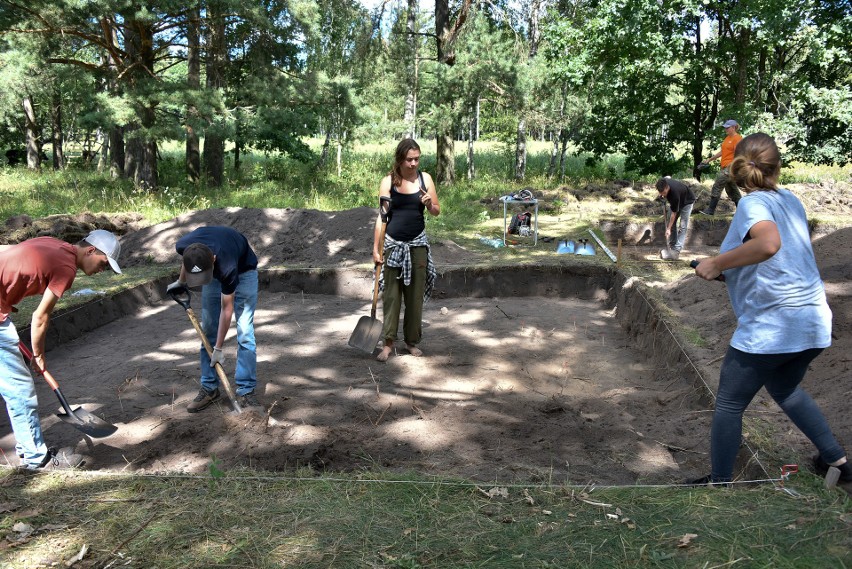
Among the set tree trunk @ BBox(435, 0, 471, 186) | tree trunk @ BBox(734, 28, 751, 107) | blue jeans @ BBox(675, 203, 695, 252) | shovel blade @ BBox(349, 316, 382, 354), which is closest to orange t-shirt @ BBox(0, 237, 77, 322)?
shovel blade @ BBox(349, 316, 382, 354)

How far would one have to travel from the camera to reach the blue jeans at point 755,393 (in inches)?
118

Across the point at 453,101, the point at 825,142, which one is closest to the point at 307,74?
the point at 453,101

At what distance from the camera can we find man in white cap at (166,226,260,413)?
4148mm

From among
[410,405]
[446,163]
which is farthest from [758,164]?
[446,163]

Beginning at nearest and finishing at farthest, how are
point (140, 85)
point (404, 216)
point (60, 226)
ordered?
point (404, 216) → point (60, 226) → point (140, 85)

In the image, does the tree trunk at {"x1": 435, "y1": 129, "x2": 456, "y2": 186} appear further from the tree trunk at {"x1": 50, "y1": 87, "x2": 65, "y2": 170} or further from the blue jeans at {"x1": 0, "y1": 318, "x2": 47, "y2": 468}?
the tree trunk at {"x1": 50, "y1": 87, "x2": 65, "y2": 170}

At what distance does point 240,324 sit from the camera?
4.70 meters

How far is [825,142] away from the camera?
17.0 m

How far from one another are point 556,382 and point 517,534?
297 cm

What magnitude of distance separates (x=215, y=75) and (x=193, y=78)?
78 centimetres

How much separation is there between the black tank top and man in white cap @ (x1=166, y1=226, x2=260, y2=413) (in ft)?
4.48

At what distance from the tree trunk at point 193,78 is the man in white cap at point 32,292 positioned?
11.0 m

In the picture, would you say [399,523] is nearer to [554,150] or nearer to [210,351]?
[210,351]

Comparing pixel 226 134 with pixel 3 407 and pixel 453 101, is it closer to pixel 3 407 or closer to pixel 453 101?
pixel 453 101
